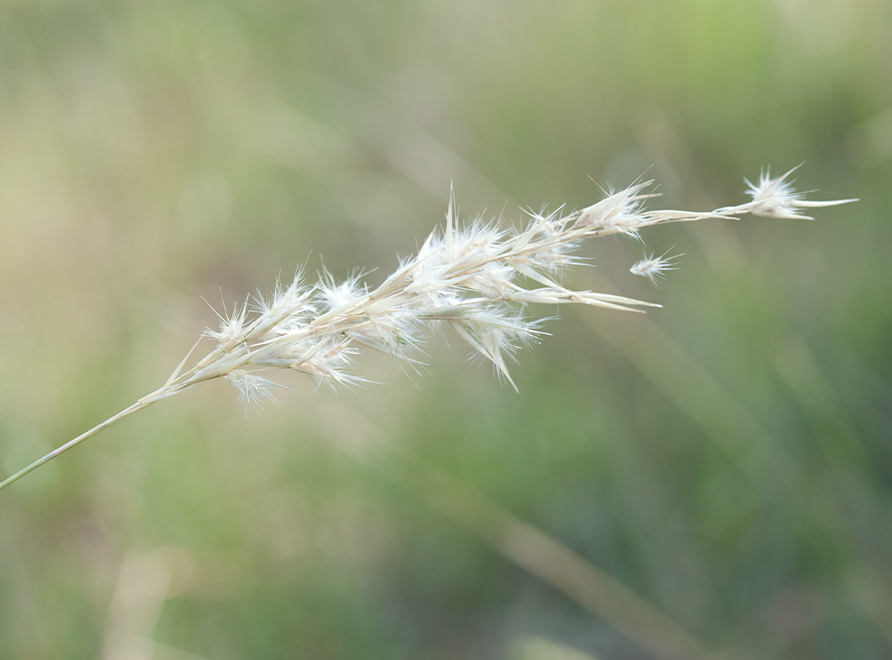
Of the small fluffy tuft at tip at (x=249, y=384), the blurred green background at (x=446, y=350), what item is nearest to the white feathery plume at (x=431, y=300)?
the small fluffy tuft at tip at (x=249, y=384)

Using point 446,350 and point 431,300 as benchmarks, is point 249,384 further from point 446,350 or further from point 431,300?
point 446,350

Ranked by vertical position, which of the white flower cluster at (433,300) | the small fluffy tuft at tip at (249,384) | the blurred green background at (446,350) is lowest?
the small fluffy tuft at tip at (249,384)

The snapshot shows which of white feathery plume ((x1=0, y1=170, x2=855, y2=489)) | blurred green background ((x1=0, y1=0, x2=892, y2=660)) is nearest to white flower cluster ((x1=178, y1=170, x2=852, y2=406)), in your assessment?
white feathery plume ((x1=0, y1=170, x2=855, y2=489))

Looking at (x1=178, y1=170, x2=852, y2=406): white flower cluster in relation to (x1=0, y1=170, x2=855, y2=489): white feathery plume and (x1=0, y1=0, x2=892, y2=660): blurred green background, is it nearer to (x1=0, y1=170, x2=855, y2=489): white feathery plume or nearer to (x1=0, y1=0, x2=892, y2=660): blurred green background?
(x1=0, y1=170, x2=855, y2=489): white feathery plume

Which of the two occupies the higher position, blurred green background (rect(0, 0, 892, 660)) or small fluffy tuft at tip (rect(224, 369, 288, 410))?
blurred green background (rect(0, 0, 892, 660))

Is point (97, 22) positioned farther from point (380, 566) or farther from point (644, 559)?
point (644, 559)

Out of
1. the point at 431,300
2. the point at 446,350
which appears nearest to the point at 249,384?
the point at 431,300

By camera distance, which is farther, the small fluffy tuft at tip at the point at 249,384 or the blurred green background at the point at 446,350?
the blurred green background at the point at 446,350

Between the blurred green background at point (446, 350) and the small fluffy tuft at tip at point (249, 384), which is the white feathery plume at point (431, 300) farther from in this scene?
the blurred green background at point (446, 350)
